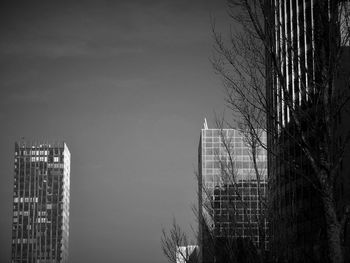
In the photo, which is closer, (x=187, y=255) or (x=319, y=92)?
(x=319, y=92)

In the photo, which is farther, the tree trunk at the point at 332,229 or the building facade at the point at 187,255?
the building facade at the point at 187,255

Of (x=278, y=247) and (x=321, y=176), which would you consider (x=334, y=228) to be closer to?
(x=321, y=176)

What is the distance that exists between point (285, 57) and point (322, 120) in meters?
1.85

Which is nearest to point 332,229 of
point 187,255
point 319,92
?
point 319,92

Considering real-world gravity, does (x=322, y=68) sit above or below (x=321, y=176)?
above

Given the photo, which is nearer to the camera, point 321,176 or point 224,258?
point 321,176

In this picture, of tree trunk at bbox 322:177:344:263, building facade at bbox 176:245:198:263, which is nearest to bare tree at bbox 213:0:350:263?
tree trunk at bbox 322:177:344:263

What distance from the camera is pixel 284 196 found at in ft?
282

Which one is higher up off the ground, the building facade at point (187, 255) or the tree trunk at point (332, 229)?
the tree trunk at point (332, 229)

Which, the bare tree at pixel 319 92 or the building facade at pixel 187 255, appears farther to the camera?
the building facade at pixel 187 255

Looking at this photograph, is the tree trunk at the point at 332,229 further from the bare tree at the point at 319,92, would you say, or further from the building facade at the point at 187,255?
the building facade at the point at 187,255

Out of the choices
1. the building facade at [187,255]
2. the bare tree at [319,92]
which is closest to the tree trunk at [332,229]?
the bare tree at [319,92]

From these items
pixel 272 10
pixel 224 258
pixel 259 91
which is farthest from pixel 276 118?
pixel 224 258

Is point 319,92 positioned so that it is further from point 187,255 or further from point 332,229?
point 187,255
